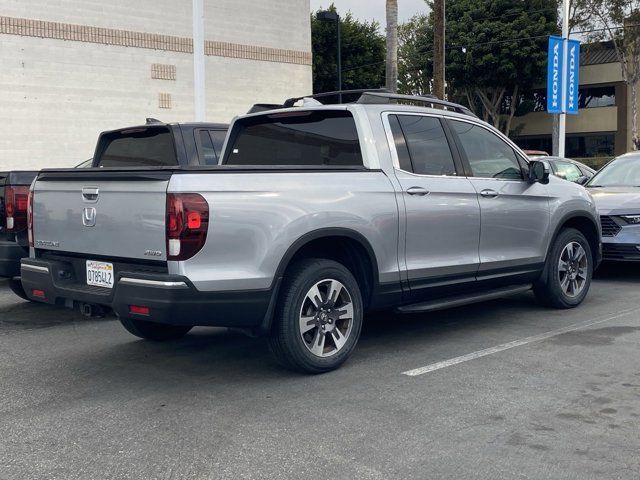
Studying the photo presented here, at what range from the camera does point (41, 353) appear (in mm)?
5988

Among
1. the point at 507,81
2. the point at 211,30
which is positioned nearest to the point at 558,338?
the point at 211,30

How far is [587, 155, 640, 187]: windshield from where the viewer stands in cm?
1014

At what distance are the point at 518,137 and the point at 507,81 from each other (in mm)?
6235

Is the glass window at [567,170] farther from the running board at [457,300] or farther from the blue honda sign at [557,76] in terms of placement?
the running board at [457,300]

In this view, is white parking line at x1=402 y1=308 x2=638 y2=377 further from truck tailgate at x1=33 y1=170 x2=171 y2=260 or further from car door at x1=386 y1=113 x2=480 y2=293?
truck tailgate at x1=33 y1=170 x2=171 y2=260

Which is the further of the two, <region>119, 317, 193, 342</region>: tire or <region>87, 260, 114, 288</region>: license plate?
<region>119, 317, 193, 342</region>: tire

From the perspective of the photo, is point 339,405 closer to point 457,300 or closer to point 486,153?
point 457,300

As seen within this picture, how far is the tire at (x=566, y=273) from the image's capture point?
7195 mm

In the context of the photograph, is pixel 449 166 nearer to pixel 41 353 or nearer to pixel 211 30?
pixel 41 353

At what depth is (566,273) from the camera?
24.3 feet

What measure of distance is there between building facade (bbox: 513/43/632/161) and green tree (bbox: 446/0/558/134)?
151 inches

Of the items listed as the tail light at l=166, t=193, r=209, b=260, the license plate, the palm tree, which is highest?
the palm tree

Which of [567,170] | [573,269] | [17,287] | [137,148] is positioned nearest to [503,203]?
[573,269]

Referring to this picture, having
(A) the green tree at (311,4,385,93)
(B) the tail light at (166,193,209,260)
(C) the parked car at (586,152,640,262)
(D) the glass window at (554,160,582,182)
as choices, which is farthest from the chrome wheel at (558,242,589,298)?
(A) the green tree at (311,4,385,93)
